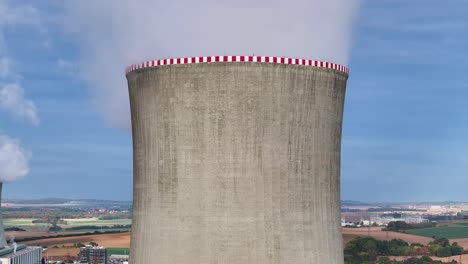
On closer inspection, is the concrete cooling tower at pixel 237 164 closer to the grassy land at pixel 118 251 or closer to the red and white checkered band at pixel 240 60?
A: the red and white checkered band at pixel 240 60

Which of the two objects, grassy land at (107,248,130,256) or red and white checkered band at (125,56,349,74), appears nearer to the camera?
red and white checkered band at (125,56,349,74)

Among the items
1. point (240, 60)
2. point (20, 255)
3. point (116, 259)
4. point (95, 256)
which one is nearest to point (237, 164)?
point (240, 60)

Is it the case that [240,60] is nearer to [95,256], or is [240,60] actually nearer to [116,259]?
[95,256]

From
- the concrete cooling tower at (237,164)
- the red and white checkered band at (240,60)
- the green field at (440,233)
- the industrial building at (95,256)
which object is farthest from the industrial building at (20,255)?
the green field at (440,233)

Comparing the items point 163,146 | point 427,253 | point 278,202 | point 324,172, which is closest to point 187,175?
point 163,146

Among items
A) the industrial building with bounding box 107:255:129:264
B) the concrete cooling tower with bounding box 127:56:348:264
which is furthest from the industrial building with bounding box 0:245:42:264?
the concrete cooling tower with bounding box 127:56:348:264

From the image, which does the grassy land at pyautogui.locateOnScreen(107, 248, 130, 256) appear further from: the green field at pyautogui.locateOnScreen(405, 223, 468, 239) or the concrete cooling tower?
the concrete cooling tower

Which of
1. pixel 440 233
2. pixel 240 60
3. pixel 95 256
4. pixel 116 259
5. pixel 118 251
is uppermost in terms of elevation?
pixel 240 60
